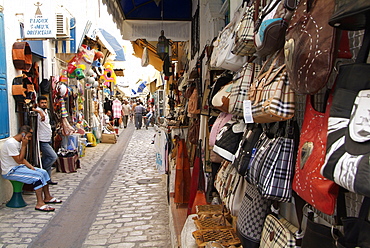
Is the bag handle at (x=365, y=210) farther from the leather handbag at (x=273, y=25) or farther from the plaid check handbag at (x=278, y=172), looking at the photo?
the leather handbag at (x=273, y=25)

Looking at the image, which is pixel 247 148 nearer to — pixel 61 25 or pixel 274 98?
pixel 274 98

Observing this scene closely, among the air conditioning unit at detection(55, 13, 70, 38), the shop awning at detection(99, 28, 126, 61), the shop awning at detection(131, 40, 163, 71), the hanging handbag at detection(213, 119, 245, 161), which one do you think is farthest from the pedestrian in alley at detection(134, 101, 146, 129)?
the hanging handbag at detection(213, 119, 245, 161)

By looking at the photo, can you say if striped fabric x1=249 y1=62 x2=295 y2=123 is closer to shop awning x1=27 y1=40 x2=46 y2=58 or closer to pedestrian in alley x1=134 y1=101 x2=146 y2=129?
shop awning x1=27 y1=40 x2=46 y2=58

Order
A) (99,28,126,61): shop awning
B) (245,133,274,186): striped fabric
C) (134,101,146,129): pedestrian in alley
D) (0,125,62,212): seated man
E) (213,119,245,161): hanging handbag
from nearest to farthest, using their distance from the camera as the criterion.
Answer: (245,133,274,186): striped fabric < (213,119,245,161): hanging handbag < (0,125,62,212): seated man < (99,28,126,61): shop awning < (134,101,146,129): pedestrian in alley

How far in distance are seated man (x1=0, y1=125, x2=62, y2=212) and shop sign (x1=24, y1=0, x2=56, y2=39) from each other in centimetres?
228

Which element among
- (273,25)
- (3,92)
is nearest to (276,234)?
(273,25)

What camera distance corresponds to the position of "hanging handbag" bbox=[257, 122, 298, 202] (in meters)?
1.69

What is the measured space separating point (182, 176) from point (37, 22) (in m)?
4.97

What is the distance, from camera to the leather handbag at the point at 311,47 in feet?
4.10

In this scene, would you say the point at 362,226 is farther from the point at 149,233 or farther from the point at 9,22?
the point at 9,22

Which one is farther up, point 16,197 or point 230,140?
point 230,140

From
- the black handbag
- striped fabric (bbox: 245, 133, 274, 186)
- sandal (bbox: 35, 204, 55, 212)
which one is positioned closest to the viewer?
the black handbag

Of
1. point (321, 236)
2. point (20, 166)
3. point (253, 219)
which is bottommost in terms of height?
point (20, 166)

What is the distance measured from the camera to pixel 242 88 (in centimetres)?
247
